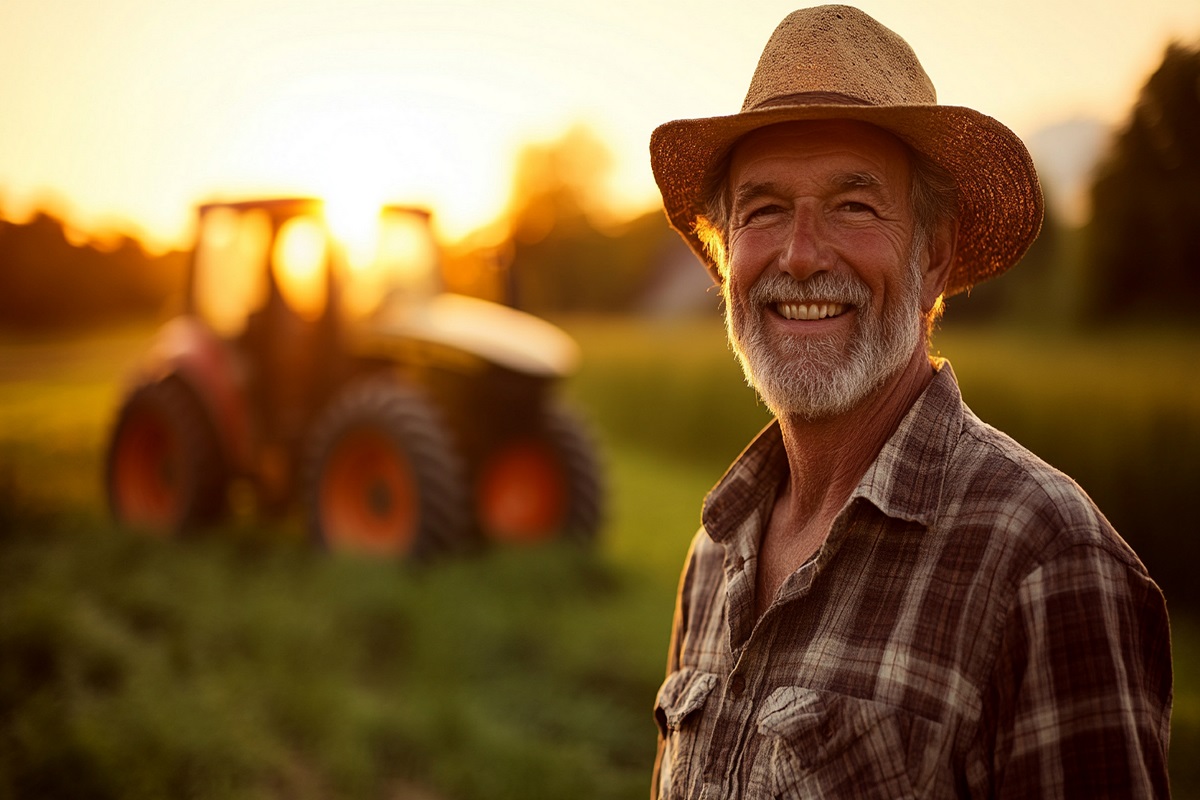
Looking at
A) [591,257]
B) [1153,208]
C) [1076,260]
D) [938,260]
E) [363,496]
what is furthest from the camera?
[591,257]

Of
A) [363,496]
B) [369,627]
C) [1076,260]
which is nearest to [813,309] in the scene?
[369,627]

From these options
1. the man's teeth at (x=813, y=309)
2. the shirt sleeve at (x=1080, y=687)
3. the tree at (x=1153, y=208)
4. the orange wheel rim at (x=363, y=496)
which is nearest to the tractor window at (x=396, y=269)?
the orange wheel rim at (x=363, y=496)

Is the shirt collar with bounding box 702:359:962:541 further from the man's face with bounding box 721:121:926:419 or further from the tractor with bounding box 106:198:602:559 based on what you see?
the tractor with bounding box 106:198:602:559

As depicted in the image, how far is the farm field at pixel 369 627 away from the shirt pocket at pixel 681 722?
2185 millimetres

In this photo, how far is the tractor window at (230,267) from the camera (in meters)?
7.00

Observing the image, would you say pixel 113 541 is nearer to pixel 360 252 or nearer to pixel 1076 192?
pixel 360 252

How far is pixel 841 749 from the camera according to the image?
1.36 m

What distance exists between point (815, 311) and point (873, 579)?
49cm

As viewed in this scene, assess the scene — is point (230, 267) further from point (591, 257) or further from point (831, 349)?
point (591, 257)

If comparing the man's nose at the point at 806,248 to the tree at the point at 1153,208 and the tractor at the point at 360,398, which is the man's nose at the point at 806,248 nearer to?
the tree at the point at 1153,208

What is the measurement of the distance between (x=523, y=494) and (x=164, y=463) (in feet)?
10.1

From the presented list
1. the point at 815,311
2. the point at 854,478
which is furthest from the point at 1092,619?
the point at 815,311

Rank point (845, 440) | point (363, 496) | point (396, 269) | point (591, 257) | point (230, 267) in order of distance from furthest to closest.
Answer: point (591, 257) → point (230, 267) → point (396, 269) → point (363, 496) → point (845, 440)

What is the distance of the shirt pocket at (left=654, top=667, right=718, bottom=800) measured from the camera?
64.3 inches
